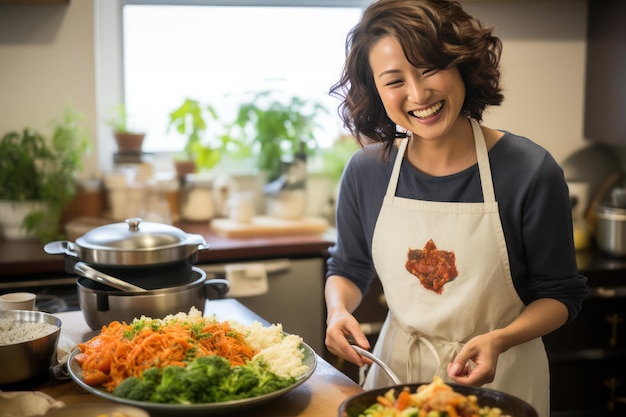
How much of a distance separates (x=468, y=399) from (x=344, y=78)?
1.01 metres

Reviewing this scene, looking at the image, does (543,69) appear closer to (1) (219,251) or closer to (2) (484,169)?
(1) (219,251)

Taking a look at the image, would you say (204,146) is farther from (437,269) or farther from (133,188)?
(437,269)

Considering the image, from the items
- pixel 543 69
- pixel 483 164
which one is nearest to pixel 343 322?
pixel 483 164

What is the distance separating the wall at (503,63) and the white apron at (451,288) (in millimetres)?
1890

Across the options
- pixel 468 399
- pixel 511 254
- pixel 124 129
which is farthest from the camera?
pixel 124 129

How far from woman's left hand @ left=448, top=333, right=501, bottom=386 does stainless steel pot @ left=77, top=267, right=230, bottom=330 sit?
25.0 inches

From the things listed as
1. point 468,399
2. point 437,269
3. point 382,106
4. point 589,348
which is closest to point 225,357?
point 468,399

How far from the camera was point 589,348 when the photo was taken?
3244 millimetres

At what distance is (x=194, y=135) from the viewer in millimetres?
3650

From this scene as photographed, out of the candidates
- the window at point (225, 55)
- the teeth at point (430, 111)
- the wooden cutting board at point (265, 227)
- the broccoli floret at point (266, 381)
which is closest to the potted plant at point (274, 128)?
A: the window at point (225, 55)

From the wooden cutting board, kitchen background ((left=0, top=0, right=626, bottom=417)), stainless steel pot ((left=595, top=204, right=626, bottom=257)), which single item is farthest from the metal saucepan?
stainless steel pot ((left=595, top=204, right=626, bottom=257))

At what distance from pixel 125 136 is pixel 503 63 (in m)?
1.78

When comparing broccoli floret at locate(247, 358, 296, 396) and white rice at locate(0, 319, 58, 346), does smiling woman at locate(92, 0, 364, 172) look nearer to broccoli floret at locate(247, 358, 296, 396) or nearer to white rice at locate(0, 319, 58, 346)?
white rice at locate(0, 319, 58, 346)

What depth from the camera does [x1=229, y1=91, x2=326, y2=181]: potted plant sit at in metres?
3.67
